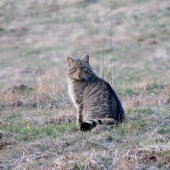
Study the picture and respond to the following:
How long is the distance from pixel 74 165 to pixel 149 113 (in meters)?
2.14

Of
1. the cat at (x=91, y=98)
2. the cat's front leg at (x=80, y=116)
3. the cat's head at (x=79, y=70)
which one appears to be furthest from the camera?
the cat's head at (x=79, y=70)

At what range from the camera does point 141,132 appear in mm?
3928

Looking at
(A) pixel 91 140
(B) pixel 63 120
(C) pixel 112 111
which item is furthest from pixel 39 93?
(A) pixel 91 140

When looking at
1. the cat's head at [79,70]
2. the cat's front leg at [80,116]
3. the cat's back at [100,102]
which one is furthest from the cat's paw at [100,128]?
the cat's head at [79,70]

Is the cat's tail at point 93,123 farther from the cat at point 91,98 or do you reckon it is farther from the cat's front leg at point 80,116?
the cat's front leg at point 80,116

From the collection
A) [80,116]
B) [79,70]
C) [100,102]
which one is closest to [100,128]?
[100,102]

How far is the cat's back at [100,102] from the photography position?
4352mm

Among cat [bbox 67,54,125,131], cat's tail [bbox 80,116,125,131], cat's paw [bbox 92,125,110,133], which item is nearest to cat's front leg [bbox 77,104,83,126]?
cat [bbox 67,54,125,131]

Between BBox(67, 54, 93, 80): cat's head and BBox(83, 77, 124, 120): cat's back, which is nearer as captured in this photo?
BBox(83, 77, 124, 120): cat's back

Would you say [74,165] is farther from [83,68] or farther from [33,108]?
[33,108]

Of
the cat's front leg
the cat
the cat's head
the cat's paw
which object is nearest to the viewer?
the cat's paw

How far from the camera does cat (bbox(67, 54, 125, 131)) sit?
4.29 metres

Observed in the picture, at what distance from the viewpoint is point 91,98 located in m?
4.62

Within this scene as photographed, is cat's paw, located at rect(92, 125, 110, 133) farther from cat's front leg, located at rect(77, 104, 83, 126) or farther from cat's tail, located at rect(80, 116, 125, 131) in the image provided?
cat's front leg, located at rect(77, 104, 83, 126)
